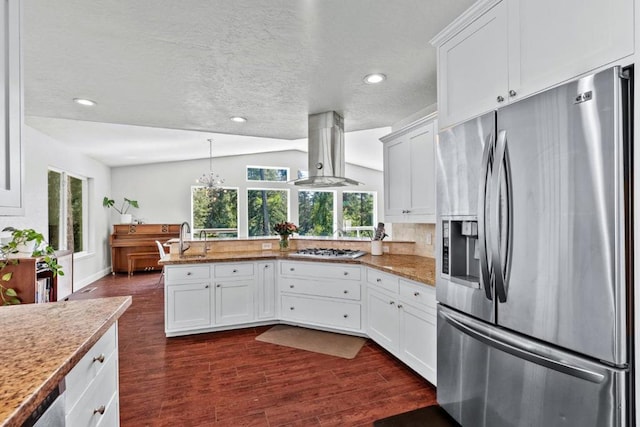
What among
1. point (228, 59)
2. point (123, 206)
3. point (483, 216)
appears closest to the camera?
point (483, 216)

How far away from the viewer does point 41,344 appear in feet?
3.32

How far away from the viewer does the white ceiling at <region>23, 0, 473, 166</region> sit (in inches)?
68.6

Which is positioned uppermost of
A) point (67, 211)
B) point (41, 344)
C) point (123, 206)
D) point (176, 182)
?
point (176, 182)

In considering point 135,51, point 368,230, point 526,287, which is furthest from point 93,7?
point 368,230

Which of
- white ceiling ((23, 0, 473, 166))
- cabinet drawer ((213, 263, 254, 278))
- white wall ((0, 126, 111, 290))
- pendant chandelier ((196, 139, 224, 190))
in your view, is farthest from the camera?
pendant chandelier ((196, 139, 224, 190))

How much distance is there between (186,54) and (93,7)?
1.93ft

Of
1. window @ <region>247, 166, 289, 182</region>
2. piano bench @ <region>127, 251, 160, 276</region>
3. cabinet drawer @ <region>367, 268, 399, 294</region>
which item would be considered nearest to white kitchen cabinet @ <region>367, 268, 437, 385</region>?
cabinet drawer @ <region>367, 268, 399, 294</region>

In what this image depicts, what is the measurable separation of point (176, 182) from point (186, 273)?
18.2 feet

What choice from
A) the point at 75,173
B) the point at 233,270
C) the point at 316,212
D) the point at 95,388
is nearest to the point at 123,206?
the point at 75,173

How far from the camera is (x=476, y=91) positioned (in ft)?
5.89

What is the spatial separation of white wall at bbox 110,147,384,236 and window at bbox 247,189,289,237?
0.50ft

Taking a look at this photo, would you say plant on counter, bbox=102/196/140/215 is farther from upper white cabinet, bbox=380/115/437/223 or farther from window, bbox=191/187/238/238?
upper white cabinet, bbox=380/115/437/223

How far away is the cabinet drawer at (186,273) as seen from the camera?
3.38m

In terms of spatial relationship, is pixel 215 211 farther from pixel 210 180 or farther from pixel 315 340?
pixel 315 340
